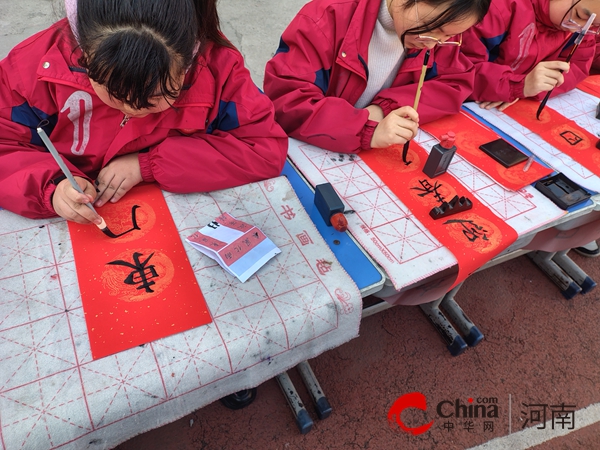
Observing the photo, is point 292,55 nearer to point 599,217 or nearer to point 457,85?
point 457,85

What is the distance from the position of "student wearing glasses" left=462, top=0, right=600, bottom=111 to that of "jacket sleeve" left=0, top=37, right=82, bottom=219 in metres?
1.22

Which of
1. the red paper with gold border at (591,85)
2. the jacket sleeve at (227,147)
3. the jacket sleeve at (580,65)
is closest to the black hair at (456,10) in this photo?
the jacket sleeve at (227,147)

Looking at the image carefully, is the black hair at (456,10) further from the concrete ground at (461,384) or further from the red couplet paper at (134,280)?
the concrete ground at (461,384)

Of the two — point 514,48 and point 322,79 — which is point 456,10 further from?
point 514,48

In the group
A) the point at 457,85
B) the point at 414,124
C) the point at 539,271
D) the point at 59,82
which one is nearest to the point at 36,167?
the point at 59,82

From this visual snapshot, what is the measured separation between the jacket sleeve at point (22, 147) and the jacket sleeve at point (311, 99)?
551 millimetres

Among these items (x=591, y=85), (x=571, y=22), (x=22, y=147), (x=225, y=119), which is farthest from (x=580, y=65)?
(x=22, y=147)

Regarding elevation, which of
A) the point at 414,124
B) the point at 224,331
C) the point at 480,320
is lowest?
the point at 480,320

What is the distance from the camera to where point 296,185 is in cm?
97

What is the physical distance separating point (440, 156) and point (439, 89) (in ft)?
1.13

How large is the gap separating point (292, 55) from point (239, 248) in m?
0.59

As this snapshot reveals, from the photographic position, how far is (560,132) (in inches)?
46.7

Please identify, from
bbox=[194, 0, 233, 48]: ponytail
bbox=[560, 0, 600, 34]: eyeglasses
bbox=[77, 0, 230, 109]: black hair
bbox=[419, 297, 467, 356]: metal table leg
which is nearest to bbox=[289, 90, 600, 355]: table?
bbox=[419, 297, 467, 356]: metal table leg

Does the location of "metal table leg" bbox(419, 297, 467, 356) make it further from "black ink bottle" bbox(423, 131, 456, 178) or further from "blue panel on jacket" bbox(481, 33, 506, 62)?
"blue panel on jacket" bbox(481, 33, 506, 62)
